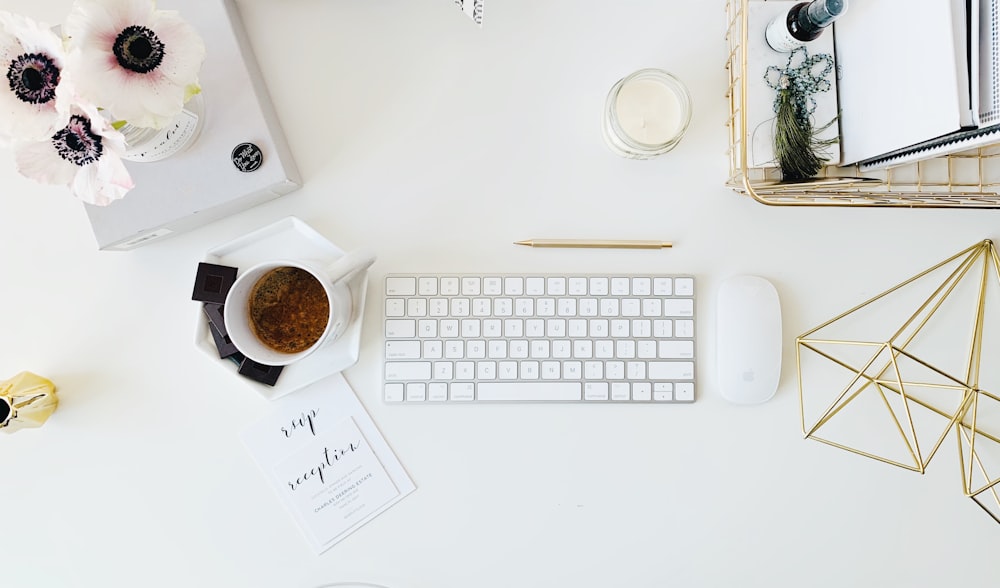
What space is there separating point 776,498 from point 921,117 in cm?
48

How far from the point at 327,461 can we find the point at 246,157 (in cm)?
38

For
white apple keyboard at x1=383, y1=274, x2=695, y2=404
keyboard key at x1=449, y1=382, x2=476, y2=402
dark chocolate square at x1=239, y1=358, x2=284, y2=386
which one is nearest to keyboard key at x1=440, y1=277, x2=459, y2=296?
white apple keyboard at x1=383, y1=274, x2=695, y2=404

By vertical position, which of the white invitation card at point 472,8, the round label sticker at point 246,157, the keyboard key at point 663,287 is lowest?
the keyboard key at point 663,287

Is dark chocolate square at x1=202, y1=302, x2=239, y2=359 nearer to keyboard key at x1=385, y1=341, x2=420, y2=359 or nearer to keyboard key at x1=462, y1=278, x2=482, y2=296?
keyboard key at x1=385, y1=341, x2=420, y2=359

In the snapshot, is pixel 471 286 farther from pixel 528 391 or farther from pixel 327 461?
pixel 327 461

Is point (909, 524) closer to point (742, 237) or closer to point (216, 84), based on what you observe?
point (742, 237)

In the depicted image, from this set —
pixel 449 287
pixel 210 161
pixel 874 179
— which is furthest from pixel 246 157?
pixel 874 179

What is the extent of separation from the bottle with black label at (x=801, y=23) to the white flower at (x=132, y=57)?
0.61 metres

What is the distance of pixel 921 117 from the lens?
0.60m

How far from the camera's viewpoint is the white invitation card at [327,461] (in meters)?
0.76

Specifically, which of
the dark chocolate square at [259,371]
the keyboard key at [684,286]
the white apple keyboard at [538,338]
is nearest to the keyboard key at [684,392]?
the white apple keyboard at [538,338]

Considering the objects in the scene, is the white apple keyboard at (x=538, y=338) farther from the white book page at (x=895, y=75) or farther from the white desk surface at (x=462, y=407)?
the white book page at (x=895, y=75)

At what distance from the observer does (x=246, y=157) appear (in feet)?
2.29

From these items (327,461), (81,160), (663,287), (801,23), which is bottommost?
(327,461)
